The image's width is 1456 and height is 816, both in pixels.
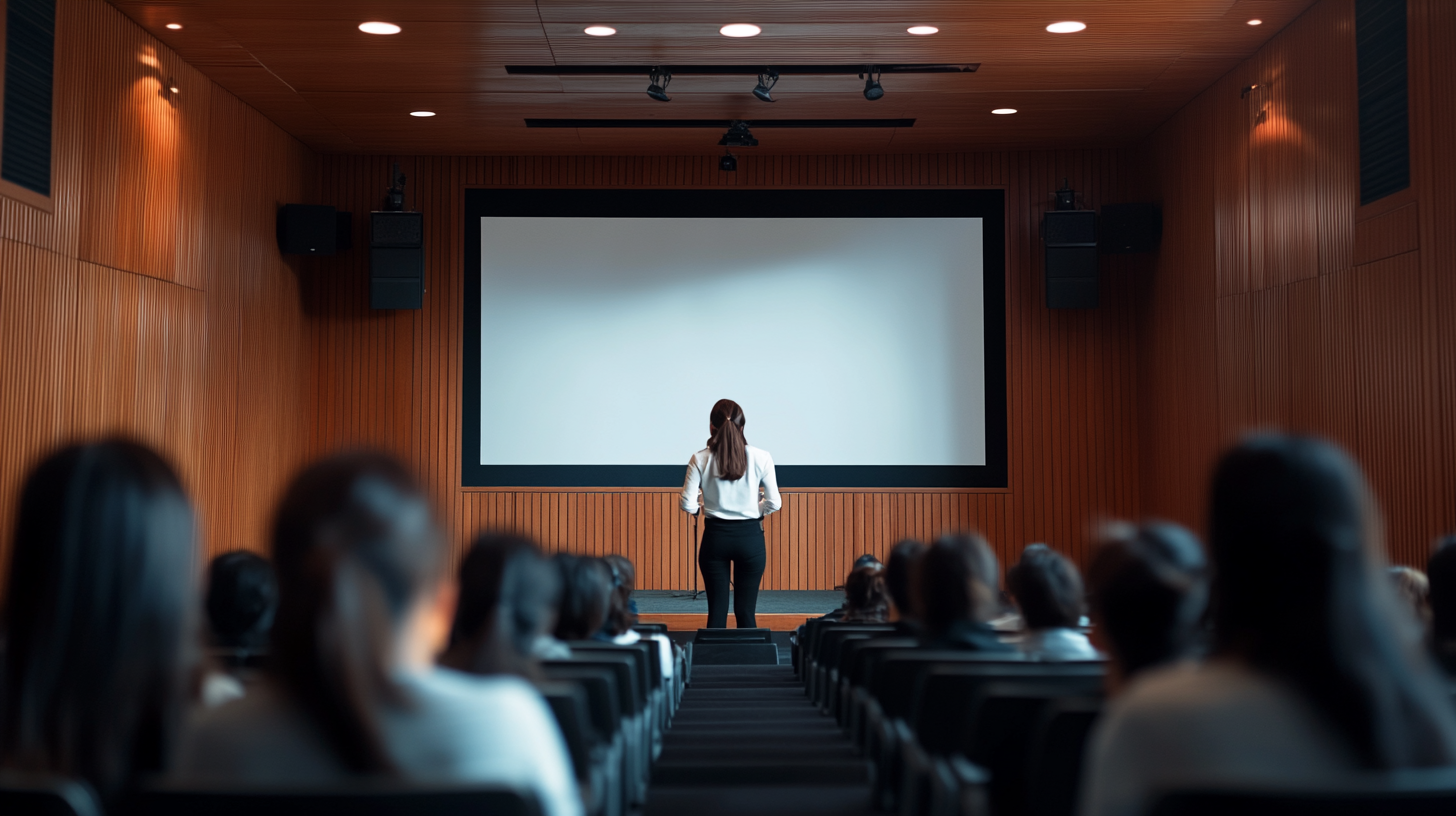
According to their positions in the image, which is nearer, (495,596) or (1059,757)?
(1059,757)

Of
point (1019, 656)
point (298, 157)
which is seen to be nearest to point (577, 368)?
point (298, 157)

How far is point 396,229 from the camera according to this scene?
9.76 meters

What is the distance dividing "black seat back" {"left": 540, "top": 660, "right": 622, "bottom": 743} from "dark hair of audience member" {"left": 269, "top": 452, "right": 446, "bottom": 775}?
135 cm

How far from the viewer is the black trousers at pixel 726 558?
6.86m

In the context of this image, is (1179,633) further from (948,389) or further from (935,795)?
(948,389)

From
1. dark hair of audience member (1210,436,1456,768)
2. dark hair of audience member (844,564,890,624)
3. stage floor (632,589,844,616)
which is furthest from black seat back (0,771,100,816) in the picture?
stage floor (632,589,844,616)

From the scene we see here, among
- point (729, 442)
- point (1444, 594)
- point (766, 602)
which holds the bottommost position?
point (766, 602)

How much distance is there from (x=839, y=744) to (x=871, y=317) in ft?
21.8

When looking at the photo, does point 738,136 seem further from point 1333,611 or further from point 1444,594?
point 1333,611

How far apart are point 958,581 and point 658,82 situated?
6.26 m

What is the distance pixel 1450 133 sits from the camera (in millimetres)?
5723

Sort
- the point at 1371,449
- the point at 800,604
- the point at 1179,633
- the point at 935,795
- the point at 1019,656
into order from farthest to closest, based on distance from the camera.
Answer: the point at 800,604, the point at 1371,449, the point at 1019,656, the point at 935,795, the point at 1179,633

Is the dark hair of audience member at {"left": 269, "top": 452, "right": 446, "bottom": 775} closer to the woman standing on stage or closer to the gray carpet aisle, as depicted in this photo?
the gray carpet aisle

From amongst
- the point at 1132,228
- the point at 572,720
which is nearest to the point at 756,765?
the point at 572,720
